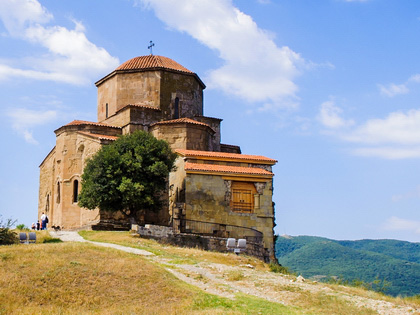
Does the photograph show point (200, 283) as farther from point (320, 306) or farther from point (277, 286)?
point (320, 306)

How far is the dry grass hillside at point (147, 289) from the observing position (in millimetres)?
14109

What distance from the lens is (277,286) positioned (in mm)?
16375

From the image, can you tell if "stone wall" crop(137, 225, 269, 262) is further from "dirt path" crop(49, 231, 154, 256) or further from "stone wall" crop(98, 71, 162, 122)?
"stone wall" crop(98, 71, 162, 122)

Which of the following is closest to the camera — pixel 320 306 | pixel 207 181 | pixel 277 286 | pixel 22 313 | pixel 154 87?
pixel 22 313

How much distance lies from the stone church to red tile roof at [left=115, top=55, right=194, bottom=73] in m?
0.06

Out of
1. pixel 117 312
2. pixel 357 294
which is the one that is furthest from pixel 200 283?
pixel 357 294

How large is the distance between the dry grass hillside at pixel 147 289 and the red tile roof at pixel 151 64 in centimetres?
1894

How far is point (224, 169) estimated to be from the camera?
92.0 feet

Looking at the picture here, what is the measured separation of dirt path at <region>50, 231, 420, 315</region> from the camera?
1530 centimetres

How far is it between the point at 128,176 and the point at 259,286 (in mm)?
12640

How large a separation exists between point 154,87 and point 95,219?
372 inches

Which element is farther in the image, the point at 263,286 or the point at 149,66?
the point at 149,66

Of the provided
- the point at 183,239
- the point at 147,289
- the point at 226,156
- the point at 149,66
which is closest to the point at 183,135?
the point at 226,156

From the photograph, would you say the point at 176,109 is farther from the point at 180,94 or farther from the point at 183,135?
the point at 183,135
